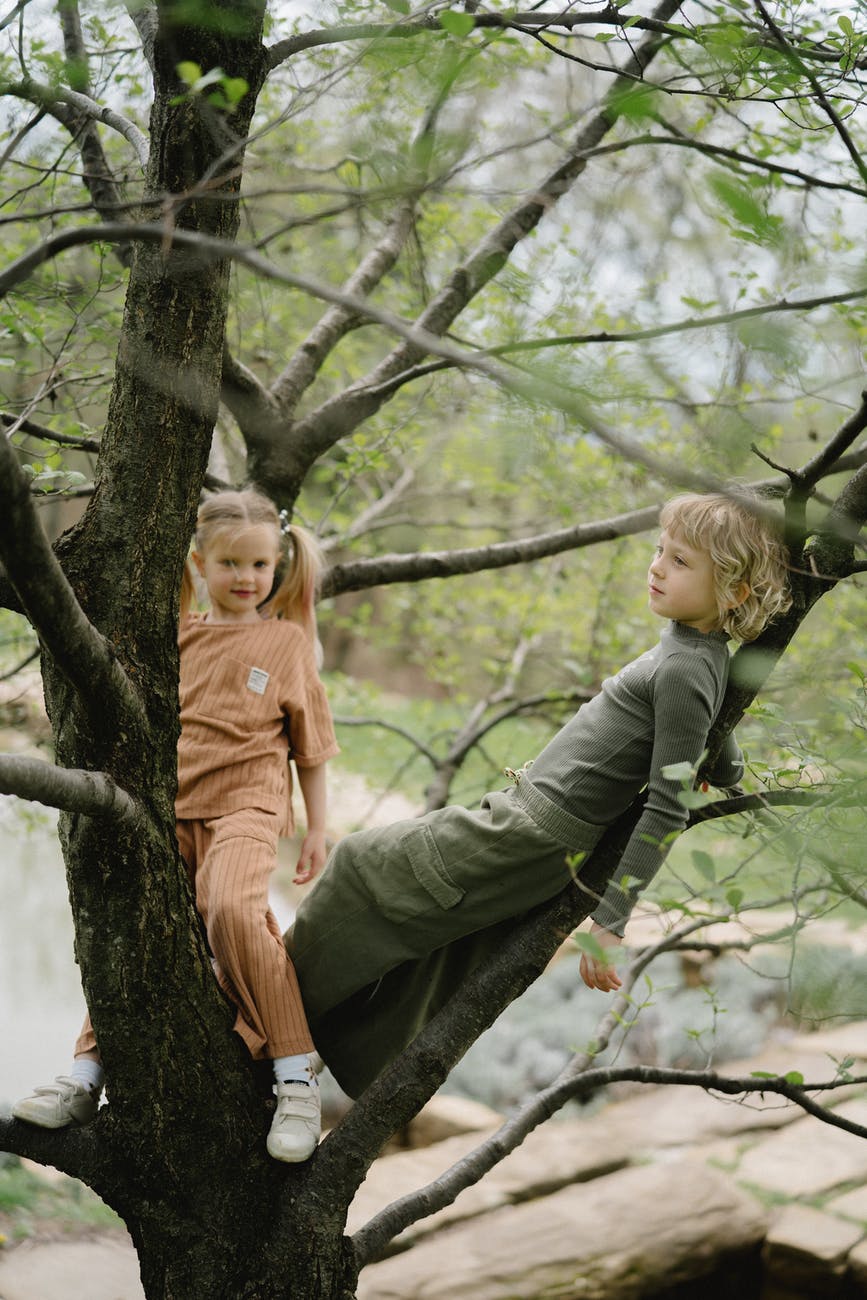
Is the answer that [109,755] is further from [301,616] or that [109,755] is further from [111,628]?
[301,616]

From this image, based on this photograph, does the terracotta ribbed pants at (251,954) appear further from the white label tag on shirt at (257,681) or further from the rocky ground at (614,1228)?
the rocky ground at (614,1228)

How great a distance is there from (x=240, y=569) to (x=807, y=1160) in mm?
3304

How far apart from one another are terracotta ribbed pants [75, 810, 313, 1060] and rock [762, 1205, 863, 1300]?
242 centimetres

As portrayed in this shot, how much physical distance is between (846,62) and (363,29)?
2.77 ft

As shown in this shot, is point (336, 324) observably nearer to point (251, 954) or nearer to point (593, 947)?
point (251, 954)

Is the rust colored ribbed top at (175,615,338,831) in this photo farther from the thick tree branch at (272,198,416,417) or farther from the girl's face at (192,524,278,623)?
the thick tree branch at (272,198,416,417)

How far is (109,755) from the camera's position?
1.69m

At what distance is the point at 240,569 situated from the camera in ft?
7.85

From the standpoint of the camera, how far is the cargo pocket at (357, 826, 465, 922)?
196 cm

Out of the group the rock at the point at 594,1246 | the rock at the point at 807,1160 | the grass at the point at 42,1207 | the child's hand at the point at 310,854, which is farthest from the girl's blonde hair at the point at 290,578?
the rock at the point at 807,1160

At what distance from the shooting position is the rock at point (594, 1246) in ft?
11.2

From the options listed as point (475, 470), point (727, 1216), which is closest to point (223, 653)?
point (727, 1216)

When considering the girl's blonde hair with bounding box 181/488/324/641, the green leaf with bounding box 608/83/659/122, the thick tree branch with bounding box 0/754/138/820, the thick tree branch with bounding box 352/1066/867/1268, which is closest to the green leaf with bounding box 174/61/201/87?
the green leaf with bounding box 608/83/659/122

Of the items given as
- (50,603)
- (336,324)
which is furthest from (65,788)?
(336,324)
